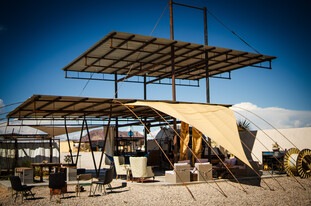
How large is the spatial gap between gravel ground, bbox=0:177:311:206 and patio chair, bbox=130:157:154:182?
44 cm

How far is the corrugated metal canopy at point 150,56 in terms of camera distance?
40.4 feet

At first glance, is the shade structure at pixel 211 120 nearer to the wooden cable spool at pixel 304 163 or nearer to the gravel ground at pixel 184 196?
the gravel ground at pixel 184 196

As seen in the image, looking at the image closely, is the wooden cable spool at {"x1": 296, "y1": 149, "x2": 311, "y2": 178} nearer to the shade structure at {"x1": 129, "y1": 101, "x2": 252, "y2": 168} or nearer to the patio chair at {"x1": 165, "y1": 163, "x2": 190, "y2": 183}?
the shade structure at {"x1": 129, "y1": 101, "x2": 252, "y2": 168}

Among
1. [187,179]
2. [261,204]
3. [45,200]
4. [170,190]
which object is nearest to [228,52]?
[187,179]

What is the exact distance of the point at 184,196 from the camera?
27.9ft

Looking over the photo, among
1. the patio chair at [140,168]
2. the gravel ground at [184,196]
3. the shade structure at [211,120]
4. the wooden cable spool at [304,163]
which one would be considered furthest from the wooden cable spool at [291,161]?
the patio chair at [140,168]

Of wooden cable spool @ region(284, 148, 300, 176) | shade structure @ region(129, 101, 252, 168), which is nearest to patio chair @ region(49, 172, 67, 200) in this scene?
shade structure @ region(129, 101, 252, 168)

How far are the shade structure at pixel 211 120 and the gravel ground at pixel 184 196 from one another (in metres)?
1.16

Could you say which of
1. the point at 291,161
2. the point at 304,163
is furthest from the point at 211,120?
the point at 304,163

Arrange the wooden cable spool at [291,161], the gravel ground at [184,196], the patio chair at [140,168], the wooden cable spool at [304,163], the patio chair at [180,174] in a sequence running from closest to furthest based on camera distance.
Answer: the gravel ground at [184,196] < the patio chair at [180,174] < the patio chair at [140,168] < the wooden cable spool at [304,163] < the wooden cable spool at [291,161]

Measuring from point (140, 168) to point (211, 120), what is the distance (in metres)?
2.81

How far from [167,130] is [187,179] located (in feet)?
28.4

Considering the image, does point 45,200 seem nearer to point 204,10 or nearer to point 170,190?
point 170,190

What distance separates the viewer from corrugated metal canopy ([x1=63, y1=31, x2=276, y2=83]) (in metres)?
12.3
